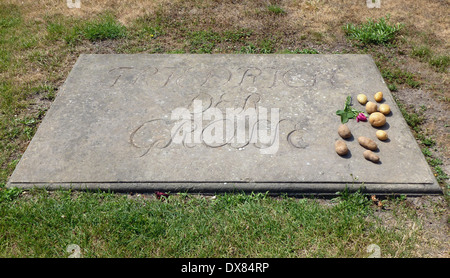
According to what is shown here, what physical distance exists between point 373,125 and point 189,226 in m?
1.73

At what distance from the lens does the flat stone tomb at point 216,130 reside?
289cm

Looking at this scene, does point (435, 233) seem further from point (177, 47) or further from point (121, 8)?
point (121, 8)

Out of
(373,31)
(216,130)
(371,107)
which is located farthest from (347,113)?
(373,31)

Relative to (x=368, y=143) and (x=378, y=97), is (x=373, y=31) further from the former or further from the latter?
(x=368, y=143)

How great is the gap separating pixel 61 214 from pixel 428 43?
14.2 ft

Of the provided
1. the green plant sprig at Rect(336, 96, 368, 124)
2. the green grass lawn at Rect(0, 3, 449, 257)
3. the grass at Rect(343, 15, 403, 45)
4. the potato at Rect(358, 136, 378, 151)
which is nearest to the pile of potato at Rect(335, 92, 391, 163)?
the potato at Rect(358, 136, 378, 151)

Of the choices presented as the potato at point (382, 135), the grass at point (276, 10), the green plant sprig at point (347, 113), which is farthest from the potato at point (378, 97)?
the grass at point (276, 10)

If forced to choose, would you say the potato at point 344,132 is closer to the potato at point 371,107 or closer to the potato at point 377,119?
the potato at point 377,119

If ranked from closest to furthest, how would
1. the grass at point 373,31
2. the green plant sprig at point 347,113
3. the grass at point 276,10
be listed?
the green plant sprig at point 347,113, the grass at point 373,31, the grass at point 276,10

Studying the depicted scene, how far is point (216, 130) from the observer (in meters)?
3.28

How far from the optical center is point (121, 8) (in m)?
5.42

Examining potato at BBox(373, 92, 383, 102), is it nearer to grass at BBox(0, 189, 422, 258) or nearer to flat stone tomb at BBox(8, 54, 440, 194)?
flat stone tomb at BBox(8, 54, 440, 194)

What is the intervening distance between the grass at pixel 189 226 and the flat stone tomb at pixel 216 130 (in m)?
0.11

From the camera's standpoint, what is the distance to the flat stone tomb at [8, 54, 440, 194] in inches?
114
